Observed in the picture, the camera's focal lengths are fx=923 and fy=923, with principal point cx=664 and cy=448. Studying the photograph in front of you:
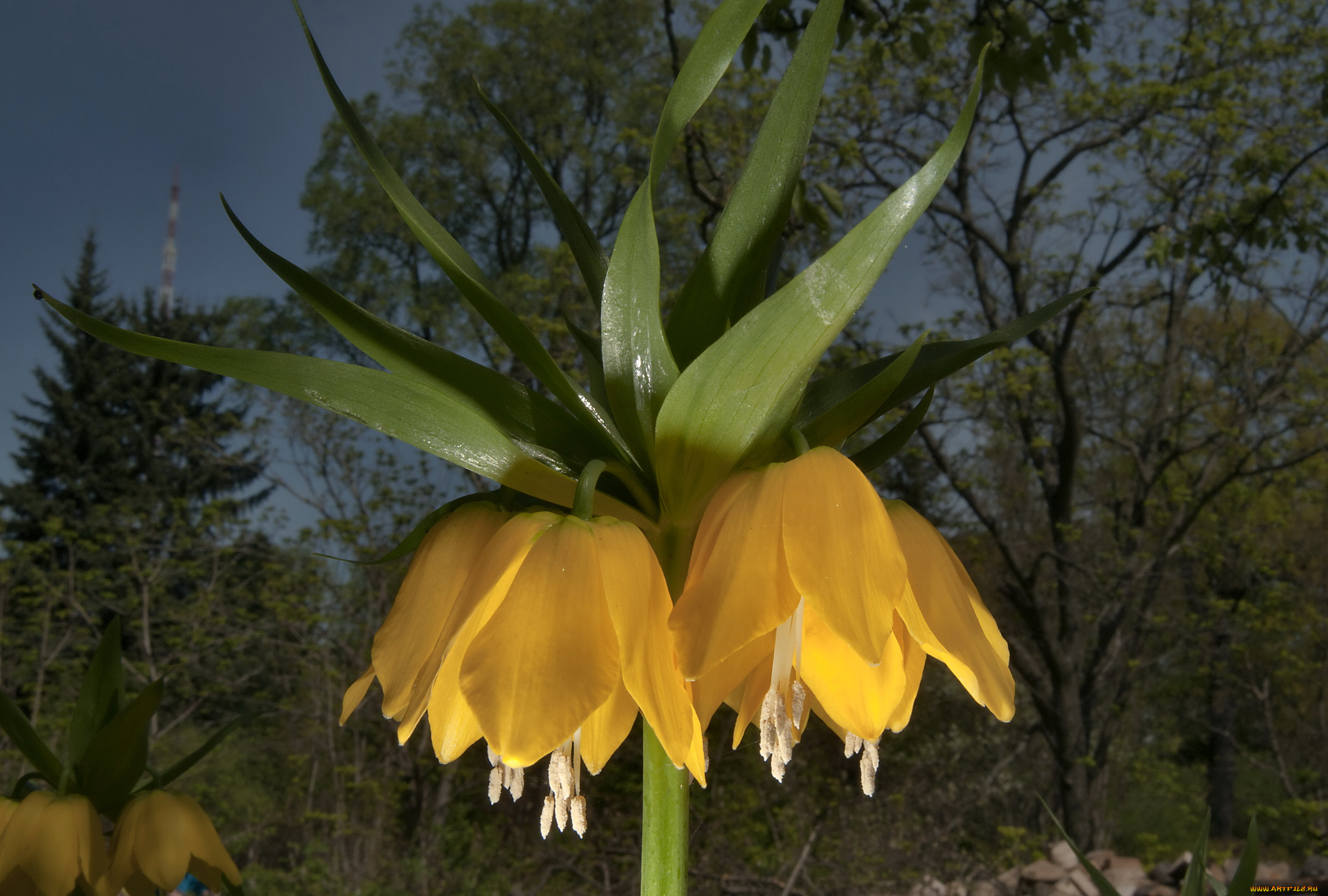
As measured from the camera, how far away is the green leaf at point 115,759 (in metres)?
0.84

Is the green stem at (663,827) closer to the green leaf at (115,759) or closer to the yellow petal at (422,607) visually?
the yellow petal at (422,607)

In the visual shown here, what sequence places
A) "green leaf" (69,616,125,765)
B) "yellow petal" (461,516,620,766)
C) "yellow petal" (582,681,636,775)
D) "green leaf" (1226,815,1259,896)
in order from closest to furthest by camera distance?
"yellow petal" (461,516,620,766)
"yellow petal" (582,681,636,775)
"green leaf" (1226,815,1259,896)
"green leaf" (69,616,125,765)

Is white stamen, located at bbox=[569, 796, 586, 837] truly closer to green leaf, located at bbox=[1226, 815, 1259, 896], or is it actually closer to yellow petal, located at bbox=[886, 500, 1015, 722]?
yellow petal, located at bbox=[886, 500, 1015, 722]

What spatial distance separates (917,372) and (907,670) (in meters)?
0.16

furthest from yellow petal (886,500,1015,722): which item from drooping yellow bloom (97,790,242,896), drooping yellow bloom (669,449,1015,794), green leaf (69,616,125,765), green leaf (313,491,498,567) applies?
green leaf (69,616,125,765)

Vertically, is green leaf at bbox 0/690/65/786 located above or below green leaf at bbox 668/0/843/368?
below

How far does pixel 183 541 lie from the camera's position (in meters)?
6.42

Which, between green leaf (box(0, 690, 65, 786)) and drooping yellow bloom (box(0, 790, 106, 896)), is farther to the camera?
green leaf (box(0, 690, 65, 786))

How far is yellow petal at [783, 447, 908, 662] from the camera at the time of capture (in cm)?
40

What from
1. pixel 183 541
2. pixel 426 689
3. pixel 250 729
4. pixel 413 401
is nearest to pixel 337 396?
pixel 413 401

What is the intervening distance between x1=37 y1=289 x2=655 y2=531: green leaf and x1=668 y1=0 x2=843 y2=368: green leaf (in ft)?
0.39

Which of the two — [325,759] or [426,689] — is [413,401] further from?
[325,759]

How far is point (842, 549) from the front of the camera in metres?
0.40

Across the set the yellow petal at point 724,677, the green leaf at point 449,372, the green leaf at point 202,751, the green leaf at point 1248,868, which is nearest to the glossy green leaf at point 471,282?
the green leaf at point 449,372
